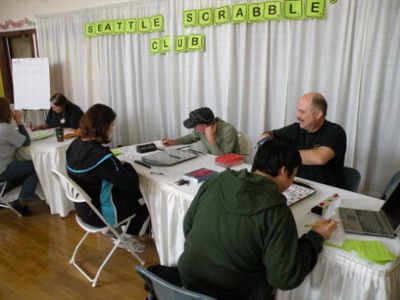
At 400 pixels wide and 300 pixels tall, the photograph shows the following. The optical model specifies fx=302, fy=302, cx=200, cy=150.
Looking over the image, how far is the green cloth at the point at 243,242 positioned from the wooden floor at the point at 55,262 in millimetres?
1005

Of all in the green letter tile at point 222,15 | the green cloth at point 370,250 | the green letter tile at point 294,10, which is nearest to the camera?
the green cloth at point 370,250

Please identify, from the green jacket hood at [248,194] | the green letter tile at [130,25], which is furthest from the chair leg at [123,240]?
the green letter tile at [130,25]

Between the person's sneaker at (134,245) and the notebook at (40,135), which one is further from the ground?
the notebook at (40,135)

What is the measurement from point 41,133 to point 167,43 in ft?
5.90

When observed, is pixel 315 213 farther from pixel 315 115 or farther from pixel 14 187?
pixel 14 187

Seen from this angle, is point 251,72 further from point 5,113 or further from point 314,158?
point 5,113

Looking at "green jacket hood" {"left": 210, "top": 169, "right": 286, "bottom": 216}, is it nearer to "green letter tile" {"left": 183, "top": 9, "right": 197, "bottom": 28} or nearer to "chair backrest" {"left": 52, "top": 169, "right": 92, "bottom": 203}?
"chair backrest" {"left": 52, "top": 169, "right": 92, "bottom": 203}

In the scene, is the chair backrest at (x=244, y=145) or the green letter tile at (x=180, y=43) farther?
the green letter tile at (x=180, y=43)

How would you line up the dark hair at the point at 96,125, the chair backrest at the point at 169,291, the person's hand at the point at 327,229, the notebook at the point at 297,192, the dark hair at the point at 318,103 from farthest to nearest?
the dark hair at the point at 318,103, the dark hair at the point at 96,125, the notebook at the point at 297,192, the person's hand at the point at 327,229, the chair backrest at the point at 169,291

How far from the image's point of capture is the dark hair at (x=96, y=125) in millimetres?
1833

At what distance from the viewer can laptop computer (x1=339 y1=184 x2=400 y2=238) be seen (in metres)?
1.21

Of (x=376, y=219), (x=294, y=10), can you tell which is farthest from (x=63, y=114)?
(x=376, y=219)

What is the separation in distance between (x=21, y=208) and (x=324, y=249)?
2.84 m

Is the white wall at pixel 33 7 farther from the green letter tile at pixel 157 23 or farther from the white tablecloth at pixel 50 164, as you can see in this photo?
the white tablecloth at pixel 50 164
